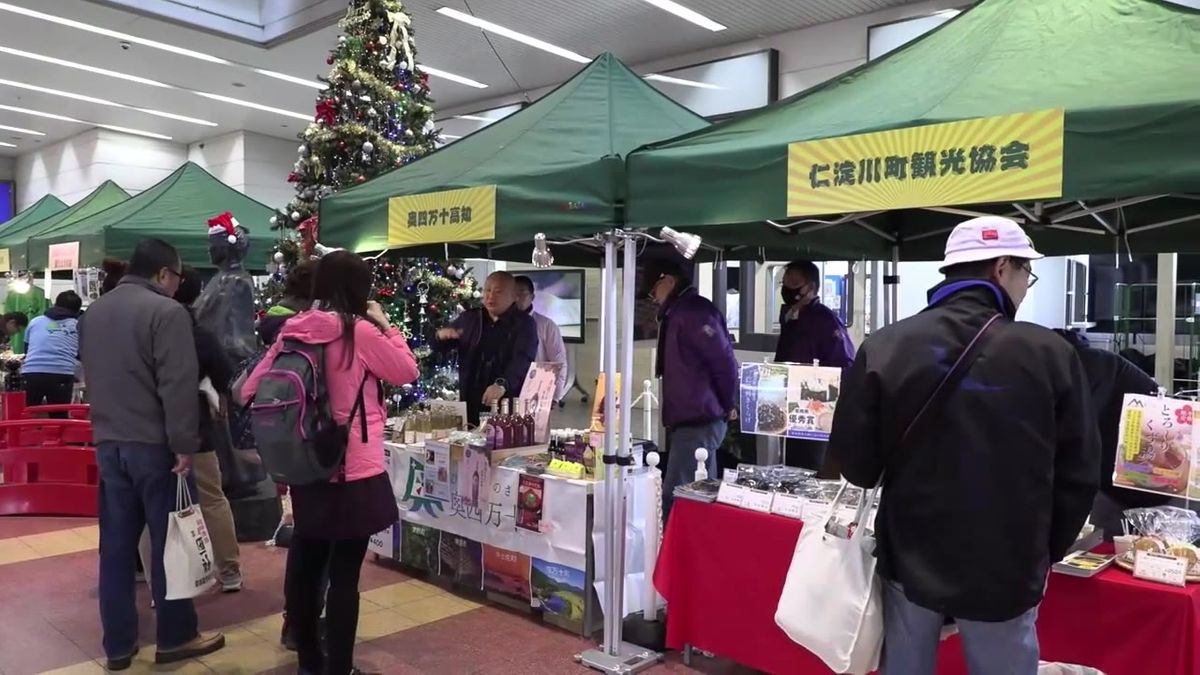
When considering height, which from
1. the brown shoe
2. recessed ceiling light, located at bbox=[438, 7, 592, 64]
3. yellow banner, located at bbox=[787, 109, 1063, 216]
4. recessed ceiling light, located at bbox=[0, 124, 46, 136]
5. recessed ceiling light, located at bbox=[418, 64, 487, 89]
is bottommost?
the brown shoe

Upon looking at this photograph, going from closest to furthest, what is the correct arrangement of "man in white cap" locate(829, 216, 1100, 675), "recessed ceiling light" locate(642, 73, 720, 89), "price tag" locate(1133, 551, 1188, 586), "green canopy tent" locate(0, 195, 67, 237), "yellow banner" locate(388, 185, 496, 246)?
"man in white cap" locate(829, 216, 1100, 675) → "price tag" locate(1133, 551, 1188, 586) → "yellow banner" locate(388, 185, 496, 246) → "recessed ceiling light" locate(642, 73, 720, 89) → "green canopy tent" locate(0, 195, 67, 237)

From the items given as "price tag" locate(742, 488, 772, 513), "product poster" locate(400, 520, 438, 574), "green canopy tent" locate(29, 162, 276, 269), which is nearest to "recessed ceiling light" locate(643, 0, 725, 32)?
"green canopy tent" locate(29, 162, 276, 269)

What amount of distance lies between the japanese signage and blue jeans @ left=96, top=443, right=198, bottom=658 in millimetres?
5252

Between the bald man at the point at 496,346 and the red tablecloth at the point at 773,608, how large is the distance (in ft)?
5.30

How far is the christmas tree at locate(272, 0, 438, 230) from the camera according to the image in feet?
19.1

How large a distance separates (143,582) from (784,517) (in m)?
3.16

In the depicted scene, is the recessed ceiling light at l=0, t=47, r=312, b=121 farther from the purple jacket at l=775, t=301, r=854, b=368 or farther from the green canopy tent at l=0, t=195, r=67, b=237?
the purple jacket at l=775, t=301, r=854, b=368

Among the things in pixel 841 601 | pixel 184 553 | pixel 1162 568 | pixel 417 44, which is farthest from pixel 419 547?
pixel 417 44

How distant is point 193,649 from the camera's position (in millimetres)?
3176

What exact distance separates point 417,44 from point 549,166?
6.09 meters

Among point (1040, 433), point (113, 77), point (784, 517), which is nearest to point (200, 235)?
point (113, 77)

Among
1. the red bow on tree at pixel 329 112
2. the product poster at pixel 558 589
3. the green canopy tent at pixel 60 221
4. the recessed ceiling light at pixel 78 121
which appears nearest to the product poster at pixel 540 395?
the product poster at pixel 558 589

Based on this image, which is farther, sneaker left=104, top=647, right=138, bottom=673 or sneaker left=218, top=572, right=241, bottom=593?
sneaker left=218, top=572, right=241, bottom=593

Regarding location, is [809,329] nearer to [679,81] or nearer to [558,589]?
[558,589]
